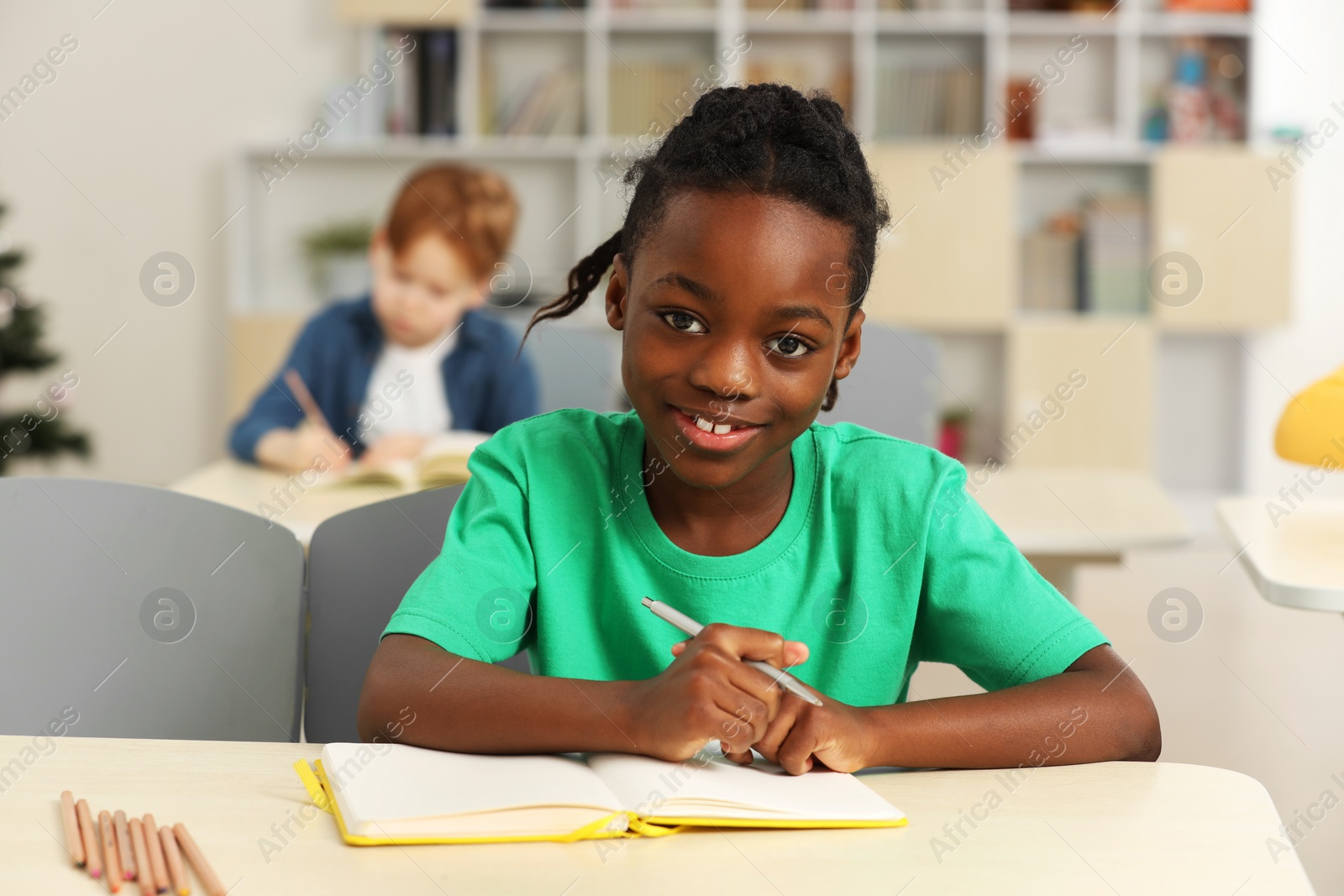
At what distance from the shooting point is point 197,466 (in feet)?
16.7

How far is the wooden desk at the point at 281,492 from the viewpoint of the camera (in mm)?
1995

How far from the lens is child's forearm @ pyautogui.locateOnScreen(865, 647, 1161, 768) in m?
0.96

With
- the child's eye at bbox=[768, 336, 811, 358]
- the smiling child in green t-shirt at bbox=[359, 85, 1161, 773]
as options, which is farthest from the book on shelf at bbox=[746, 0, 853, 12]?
the child's eye at bbox=[768, 336, 811, 358]

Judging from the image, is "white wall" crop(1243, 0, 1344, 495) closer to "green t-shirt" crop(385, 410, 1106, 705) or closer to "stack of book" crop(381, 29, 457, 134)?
"stack of book" crop(381, 29, 457, 134)

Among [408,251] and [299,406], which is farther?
[408,251]

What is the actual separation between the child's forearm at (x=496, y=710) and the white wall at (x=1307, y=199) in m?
4.47

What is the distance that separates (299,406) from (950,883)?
213 centimetres

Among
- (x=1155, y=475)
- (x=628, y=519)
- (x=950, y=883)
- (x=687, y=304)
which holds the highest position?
(x=687, y=304)

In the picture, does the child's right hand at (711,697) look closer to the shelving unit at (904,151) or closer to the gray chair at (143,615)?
the gray chair at (143,615)

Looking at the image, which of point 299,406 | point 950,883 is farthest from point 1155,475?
point 950,883

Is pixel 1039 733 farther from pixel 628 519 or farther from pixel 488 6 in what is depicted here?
pixel 488 6

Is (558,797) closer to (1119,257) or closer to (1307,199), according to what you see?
(1119,257)

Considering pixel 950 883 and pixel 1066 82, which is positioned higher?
pixel 1066 82

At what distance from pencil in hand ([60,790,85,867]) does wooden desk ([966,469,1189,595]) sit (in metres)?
1.19
